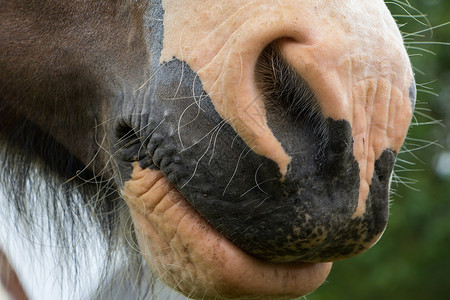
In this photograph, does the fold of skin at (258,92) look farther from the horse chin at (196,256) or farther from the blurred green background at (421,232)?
the blurred green background at (421,232)

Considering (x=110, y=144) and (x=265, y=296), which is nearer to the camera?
(x=265, y=296)

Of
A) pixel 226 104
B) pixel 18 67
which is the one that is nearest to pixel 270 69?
pixel 226 104

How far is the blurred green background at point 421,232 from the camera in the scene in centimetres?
679

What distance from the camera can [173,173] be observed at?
1531mm

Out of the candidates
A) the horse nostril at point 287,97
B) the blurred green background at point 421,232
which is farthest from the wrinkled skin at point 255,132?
the blurred green background at point 421,232

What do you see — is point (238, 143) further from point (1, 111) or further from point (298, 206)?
point (1, 111)

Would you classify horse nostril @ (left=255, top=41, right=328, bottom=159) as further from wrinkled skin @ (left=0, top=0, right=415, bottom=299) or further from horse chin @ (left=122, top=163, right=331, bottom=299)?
horse chin @ (left=122, top=163, right=331, bottom=299)

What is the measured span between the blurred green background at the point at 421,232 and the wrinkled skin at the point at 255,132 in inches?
206

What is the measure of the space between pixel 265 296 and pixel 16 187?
1108mm

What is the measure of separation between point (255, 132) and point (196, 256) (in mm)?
324

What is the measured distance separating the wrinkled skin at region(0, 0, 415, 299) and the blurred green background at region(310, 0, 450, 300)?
5236 mm

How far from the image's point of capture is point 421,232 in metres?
7.34

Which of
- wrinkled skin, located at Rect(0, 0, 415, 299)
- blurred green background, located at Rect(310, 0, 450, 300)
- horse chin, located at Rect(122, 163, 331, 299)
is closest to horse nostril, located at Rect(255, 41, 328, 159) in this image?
wrinkled skin, located at Rect(0, 0, 415, 299)

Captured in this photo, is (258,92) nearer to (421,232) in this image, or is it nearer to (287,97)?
(287,97)
